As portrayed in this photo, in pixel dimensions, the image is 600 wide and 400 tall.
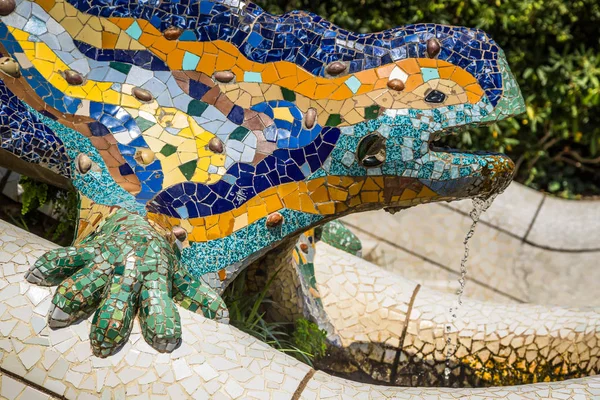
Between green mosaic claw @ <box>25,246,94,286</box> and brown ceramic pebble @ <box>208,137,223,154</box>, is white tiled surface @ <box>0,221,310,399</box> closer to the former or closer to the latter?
green mosaic claw @ <box>25,246,94,286</box>

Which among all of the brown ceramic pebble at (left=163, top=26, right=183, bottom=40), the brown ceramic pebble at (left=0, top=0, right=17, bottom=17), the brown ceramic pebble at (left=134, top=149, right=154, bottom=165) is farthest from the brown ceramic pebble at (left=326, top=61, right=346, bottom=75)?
the brown ceramic pebble at (left=0, top=0, right=17, bottom=17)

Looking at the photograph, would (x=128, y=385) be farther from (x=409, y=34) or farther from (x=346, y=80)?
(x=409, y=34)

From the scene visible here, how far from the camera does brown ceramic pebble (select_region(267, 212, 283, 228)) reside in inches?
130

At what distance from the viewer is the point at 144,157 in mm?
3314

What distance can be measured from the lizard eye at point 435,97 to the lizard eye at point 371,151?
24 centimetres

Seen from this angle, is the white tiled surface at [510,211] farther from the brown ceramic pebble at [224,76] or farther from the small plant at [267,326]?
the brown ceramic pebble at [224,76]

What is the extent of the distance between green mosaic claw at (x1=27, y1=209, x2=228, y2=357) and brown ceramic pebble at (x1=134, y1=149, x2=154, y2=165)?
34 cm

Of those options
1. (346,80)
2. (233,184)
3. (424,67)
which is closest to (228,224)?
(233,184)

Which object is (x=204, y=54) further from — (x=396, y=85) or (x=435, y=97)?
(x=435, y=97)

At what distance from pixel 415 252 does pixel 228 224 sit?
118 inches

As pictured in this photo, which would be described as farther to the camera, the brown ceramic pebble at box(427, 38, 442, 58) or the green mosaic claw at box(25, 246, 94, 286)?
the brown ceramic pebble at box(427, 38, 442, 58)

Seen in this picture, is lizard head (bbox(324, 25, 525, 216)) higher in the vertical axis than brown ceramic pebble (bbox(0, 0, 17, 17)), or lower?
higher

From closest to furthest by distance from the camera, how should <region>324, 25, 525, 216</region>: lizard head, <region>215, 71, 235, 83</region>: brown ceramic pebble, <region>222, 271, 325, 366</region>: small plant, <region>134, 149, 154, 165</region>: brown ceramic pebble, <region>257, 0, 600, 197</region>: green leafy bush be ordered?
<region>324, 25, 525, 216</region>: lizard head → <region>134, 149, 154, 165</region>: brown ceramic pebble → <region>215, 71, 235, 83</region>: brown ceramic pebble → <region>222, 271, 325, 366</region>: small plant → <region>257, 0, 600, 197</region>: green leafy bush

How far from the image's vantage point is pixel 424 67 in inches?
129
